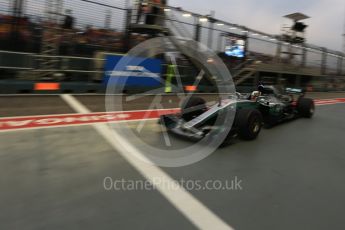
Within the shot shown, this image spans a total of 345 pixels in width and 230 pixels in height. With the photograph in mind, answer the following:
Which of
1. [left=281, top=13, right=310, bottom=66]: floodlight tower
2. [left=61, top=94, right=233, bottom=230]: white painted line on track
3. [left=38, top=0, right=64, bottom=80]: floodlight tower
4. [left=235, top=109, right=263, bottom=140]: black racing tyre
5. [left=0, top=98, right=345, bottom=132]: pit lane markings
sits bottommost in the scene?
[left=61, top=94, right=233, bottom=230]: white painted line on track

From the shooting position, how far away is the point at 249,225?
2738mm

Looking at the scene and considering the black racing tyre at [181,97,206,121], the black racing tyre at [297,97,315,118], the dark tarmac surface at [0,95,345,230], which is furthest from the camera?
the black racing tyre at [297,97,315,118]

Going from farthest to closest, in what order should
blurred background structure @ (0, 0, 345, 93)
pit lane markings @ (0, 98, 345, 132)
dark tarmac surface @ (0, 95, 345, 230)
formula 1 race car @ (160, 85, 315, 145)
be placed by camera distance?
blurred background structure @ (0, 0, 345, 93) → pit lane markings @ (0, 98, 345, 132) → formula 1 race car @ (160, 85, 315, 145) → dark tarmac surface @ (0, 95, 345, 230)

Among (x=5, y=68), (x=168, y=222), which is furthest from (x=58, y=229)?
(x=5, y=68)

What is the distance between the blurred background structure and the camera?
9219 millimetres

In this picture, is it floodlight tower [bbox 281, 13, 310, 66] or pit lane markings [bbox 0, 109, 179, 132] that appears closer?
pit lane markings [bbox 0, 109, 179, 132]

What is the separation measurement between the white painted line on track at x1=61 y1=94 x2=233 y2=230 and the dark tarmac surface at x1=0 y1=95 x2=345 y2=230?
0.08 m

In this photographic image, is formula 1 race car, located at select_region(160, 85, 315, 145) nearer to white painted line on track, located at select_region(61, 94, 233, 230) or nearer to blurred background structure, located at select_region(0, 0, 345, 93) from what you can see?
white painted line on track, located at select_region(61, 94, 233, 230)

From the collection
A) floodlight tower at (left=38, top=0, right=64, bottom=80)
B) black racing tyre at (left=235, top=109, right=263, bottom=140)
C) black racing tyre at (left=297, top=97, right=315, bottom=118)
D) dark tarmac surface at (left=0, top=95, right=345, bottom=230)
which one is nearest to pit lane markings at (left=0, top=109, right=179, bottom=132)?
dark tarmac surface at (left=0, top=95, right=345, bottom=230)

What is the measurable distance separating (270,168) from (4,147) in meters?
3.39

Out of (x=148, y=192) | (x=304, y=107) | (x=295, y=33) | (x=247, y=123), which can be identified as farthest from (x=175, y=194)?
(x=295, y=33)

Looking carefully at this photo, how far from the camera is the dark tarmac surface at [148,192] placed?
8.91 ft

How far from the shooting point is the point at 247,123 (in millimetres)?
5035

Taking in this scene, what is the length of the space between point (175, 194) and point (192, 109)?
99.8 inches
